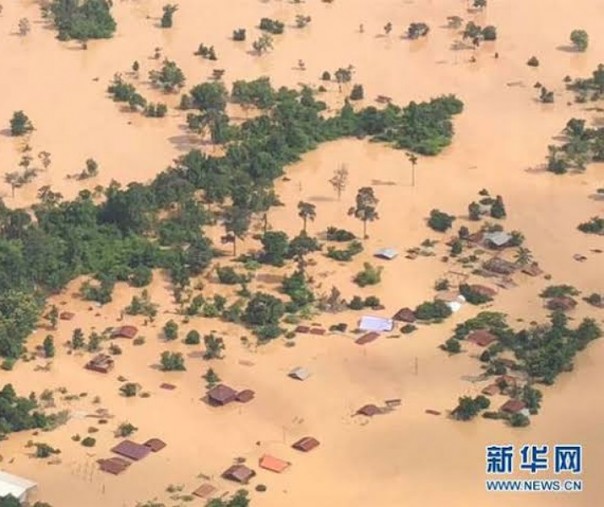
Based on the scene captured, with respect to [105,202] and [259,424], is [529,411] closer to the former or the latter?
[259,424]

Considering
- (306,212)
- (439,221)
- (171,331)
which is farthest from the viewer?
(439,221)

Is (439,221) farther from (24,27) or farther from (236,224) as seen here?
(24,27)

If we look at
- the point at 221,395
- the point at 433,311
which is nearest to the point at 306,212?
the point at 433,311

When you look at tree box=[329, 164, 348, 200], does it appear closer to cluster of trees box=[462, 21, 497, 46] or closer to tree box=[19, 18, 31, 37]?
cluster of trees box=[462, 21, 497, 46]

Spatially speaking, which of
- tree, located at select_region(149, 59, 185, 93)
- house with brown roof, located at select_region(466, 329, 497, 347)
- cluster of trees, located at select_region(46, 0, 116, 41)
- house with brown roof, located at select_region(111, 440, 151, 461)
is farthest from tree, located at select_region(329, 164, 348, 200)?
cluster of trees, located at select_region(46, 0, 116, 41)

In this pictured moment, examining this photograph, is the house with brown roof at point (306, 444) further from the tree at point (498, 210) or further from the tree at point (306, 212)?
the tree at point (498, 210)

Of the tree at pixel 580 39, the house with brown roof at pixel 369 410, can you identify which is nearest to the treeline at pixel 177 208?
the house with brown roof at pixel 369 410
